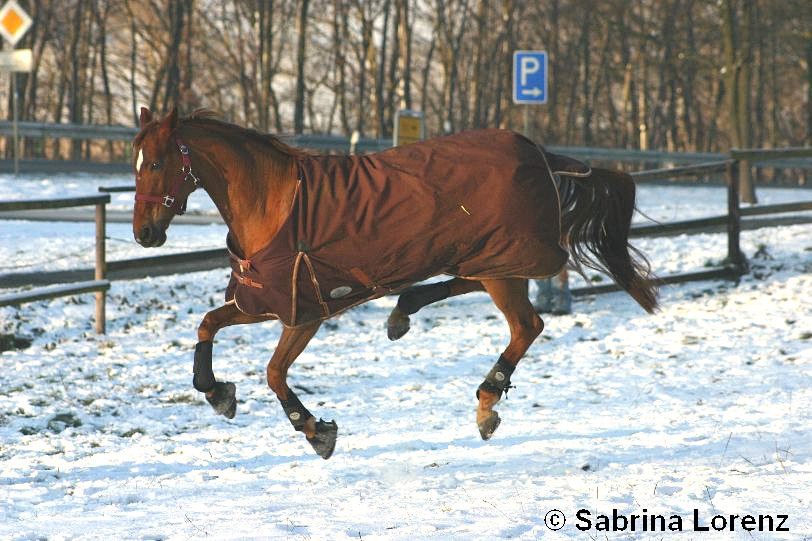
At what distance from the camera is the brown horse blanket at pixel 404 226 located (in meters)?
4.89

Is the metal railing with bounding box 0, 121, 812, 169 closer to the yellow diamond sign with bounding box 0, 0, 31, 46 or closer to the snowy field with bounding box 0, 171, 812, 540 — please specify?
the yellow diamond sign with bounding box 0, 0, 31, 46

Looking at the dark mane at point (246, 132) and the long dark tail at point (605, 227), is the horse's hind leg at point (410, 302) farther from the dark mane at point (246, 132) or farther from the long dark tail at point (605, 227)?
the dark mane at point (246, 132)

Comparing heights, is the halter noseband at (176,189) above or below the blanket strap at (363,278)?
above

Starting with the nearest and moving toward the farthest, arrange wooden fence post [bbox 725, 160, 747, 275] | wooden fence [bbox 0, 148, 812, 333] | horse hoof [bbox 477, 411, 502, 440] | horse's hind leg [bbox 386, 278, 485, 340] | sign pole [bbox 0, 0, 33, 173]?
horse hoof [bbox 477, 411, 502, 440]
horse's hind leg [bbox 386, 278, 485, 340]
wooden fence [bbox 0, 148, 812, 333]
wooden fence post [bbox 725, 160, 747, 275]
sign pole [bbox 0, 0, 33, 173]

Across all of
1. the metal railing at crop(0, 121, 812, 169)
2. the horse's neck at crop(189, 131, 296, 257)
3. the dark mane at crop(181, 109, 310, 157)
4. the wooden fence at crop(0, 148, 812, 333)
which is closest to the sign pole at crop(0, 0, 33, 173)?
the metal railing at crop(0, 121, 812, 169)

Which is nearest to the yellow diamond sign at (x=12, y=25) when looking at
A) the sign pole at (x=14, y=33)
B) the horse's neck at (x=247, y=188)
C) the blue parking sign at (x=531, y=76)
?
the sign pole at (x=14, y=33)

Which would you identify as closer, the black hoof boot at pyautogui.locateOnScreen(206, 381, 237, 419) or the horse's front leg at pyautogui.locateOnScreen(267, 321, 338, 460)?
the horse's front leg at pyautogui.locateOnScreen(267, 321, 338, 460)

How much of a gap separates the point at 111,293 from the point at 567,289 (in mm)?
4378

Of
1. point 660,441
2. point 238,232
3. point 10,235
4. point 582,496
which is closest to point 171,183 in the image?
point 238,232

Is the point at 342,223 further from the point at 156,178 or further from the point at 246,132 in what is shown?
the point at 156,178

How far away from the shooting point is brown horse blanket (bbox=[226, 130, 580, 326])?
4895 millimetres

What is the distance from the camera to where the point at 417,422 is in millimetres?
6570

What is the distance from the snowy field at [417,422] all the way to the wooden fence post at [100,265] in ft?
0.45

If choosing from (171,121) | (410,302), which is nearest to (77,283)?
(410,302)
